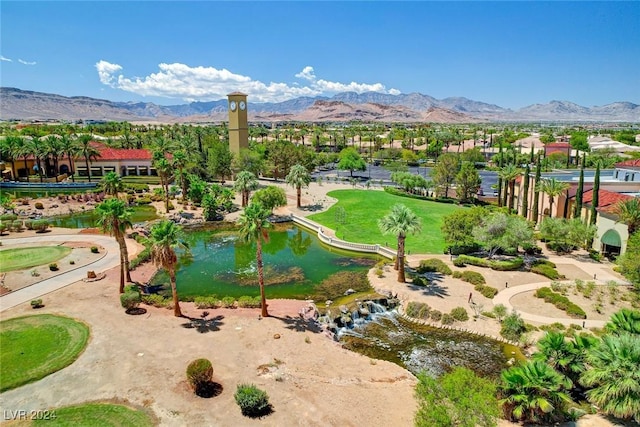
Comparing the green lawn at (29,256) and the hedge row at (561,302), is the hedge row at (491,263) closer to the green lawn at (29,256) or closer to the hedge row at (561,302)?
the hedge row at (561,302)

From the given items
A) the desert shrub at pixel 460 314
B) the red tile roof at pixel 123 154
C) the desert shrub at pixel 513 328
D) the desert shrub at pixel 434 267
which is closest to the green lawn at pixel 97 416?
the desert shrub at pixel 460 314

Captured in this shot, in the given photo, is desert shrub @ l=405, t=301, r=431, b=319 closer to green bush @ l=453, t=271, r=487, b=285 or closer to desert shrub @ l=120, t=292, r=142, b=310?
green bush @ l=453, t=271, r=487, b=285

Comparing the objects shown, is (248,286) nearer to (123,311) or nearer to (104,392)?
(123,311)

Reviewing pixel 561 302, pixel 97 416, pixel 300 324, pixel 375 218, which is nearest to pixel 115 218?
pixel 300 324

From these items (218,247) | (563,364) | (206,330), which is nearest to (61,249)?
(218,247)

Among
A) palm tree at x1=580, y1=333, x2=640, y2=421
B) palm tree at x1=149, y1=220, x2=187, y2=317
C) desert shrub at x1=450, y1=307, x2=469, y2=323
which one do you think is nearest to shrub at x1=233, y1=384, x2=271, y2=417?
palm tree at x1=149, y1=220, x2=187, y2=317
